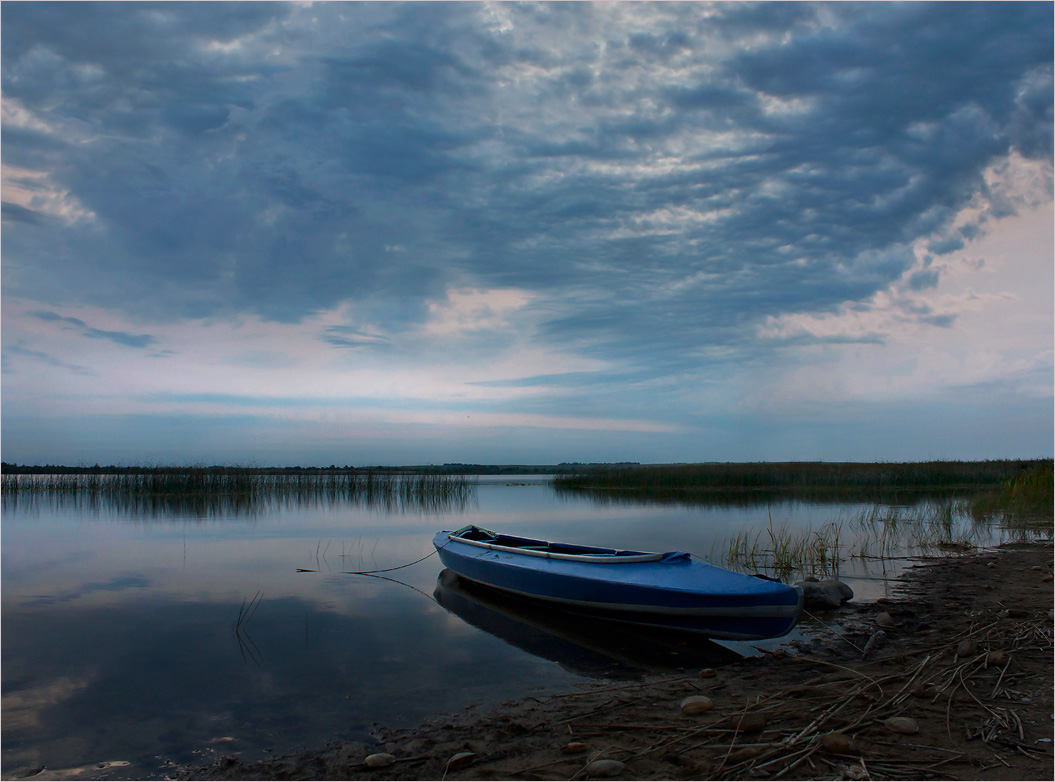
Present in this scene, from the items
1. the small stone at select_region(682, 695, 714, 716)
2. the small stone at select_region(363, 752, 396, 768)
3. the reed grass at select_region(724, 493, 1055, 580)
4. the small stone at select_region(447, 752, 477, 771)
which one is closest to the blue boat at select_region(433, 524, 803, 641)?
the small stone at select_region(682, 695, 714, 716)

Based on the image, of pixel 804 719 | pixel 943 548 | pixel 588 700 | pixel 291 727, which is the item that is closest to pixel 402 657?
pixel 291 727

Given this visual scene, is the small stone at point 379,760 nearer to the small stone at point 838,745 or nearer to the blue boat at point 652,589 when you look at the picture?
the small stone at point 838,745

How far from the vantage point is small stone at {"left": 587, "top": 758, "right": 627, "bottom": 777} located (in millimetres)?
3723

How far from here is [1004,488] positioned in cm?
2069

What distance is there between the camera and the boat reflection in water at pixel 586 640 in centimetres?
665

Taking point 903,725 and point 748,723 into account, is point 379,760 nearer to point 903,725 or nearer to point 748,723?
point 748,723

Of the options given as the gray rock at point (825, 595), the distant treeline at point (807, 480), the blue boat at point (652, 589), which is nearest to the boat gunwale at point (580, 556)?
the blue boat at point (652, 589)

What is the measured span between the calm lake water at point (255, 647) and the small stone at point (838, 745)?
2773 millimetres

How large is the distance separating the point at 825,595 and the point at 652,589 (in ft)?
9.80

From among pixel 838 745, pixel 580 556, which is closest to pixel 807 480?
pixel 580 556

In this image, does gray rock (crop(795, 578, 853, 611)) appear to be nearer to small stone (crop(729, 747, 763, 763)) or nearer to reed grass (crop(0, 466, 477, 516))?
small stone (crop(729, 747, 763, 763))

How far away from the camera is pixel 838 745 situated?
370 centimetres

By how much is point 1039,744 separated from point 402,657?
5625mm

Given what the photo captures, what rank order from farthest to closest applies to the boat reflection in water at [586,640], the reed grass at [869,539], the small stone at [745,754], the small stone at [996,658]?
1. the reed grass at [869,539]
2. the boat reflection in water at [586,640]
3. the small stone at [996,658]
4. the small stone at [745,754]
